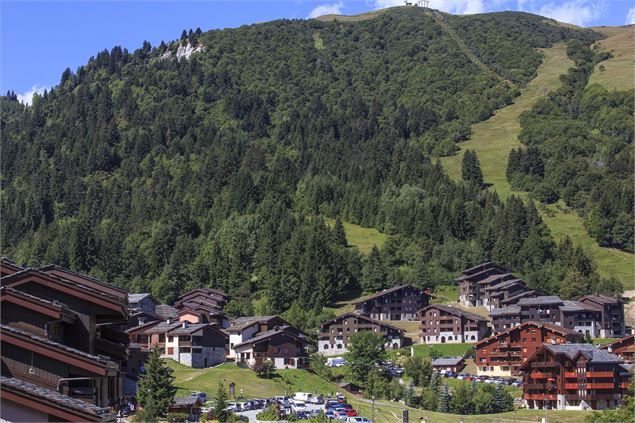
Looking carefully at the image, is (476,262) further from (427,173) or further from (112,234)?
(112,234)

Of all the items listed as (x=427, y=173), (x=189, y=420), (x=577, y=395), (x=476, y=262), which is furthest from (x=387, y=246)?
(x=189, y=420)

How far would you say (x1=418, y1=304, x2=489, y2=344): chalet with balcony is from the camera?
125 metres

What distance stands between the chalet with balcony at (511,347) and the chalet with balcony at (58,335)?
287ft

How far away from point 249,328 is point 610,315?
46.7m

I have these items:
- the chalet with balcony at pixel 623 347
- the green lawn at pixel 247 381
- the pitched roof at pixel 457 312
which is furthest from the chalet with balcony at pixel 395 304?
the green lawn at pixel 247 381

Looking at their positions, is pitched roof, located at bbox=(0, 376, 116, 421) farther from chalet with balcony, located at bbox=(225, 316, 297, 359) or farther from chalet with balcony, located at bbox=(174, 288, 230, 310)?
chalet with balcony, located at bbox=(174, 288, 230, 310)

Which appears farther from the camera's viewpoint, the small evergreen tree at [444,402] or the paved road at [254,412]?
the small evergreen tree at [444,402]

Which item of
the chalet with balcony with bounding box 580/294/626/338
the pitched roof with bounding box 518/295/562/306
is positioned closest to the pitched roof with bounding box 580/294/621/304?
the chalet with balcony with bounding box 580/294/626/338

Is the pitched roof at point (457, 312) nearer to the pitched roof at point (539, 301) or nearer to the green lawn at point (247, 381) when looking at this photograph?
the pitched roof at point (539, 301)

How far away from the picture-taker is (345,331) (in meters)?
122

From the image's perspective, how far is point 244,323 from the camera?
371 feet

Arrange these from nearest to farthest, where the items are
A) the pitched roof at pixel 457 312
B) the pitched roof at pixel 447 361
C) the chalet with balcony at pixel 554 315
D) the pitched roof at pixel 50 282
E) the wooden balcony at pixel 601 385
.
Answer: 1. the pitched roof at pixel 50 282
2. the wooden balcony at pixel 601 385
3. the pitched roof at pixel 447 361
4. the chalet with balcony at pixel 554 315
5. the pitched roof at pixel 457 312

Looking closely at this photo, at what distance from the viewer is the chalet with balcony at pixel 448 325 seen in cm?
12506

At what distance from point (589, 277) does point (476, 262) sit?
646 inches
